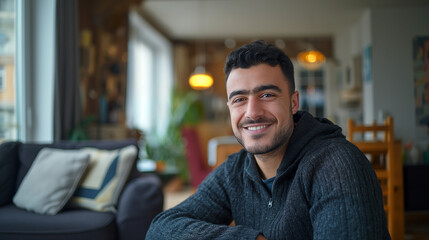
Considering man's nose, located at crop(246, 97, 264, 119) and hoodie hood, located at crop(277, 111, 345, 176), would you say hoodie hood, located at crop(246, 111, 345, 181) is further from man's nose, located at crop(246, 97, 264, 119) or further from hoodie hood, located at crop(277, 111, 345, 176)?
man's nose, located at crop(246, 97, 264, 119)

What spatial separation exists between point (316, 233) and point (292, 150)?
0.27 meters

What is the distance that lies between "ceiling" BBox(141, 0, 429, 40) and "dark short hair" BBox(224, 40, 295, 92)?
14.7 feet

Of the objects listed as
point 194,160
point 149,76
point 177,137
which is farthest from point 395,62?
point 149,76

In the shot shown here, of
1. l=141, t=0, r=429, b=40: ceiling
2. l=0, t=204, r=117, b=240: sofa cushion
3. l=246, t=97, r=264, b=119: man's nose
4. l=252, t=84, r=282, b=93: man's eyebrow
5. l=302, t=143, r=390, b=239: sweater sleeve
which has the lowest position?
l=0, t=204, r=117, b=240: sofa cushion

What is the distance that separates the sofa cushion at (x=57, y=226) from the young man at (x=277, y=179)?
2.89 ft

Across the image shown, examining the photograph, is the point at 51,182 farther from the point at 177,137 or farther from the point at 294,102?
the point at 177,137

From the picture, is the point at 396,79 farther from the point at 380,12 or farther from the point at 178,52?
the point at 178,52

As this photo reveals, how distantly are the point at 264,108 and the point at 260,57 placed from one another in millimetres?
156

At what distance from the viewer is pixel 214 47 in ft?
27.1

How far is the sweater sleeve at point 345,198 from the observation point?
0.86 m

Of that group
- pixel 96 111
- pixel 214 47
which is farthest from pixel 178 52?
pixel 96 111

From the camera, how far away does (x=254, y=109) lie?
1109mm

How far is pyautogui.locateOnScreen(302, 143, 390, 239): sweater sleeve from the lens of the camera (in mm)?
860

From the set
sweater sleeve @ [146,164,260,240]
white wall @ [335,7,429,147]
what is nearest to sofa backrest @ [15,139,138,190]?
sweater sleeve @ [146,164,260,240]
